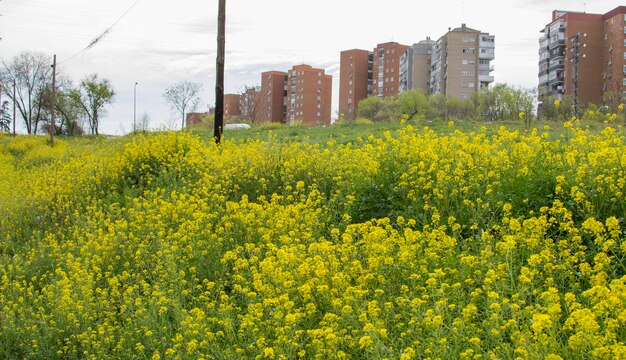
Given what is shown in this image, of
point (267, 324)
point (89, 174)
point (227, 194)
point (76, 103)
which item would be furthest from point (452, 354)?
point (76, 103)

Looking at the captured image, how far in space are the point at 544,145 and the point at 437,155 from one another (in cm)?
122

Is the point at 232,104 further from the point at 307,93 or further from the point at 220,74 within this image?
the point at 220,74

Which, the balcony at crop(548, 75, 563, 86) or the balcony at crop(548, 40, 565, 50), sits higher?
the balcony at crop(548, 40, 565, 50)

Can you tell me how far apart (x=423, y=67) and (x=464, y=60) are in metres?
11.7

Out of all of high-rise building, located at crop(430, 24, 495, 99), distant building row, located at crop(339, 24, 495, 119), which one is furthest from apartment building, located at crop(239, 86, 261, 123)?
high-rise building, located at crop(430, 24, 495, 99)

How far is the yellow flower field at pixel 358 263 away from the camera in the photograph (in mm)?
4043

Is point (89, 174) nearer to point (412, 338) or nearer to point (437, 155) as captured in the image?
point (437, 155)

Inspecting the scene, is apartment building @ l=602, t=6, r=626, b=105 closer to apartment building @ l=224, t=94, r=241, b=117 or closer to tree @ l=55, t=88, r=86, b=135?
tree @ l=55, t=88, r=86, b=135

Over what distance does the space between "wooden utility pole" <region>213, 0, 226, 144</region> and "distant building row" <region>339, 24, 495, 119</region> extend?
195ft

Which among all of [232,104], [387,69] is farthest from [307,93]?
[232,104]

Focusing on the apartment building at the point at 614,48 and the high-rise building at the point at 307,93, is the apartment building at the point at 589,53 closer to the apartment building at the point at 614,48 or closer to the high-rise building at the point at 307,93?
the apartment building at the point at 614,48

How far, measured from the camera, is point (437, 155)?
7609 millimetres

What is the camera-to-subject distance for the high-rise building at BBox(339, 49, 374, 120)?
373 feet

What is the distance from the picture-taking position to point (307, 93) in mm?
116812
